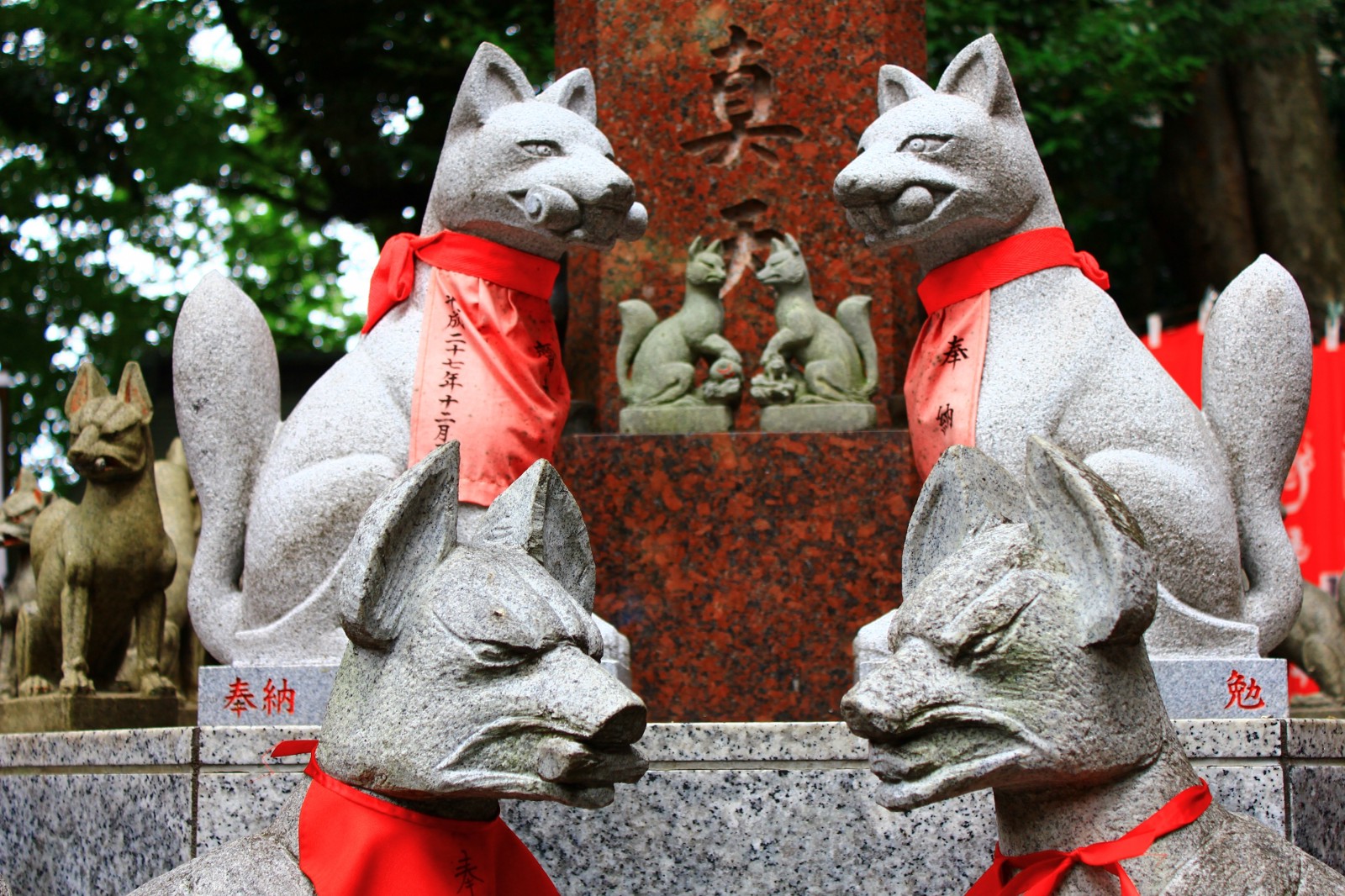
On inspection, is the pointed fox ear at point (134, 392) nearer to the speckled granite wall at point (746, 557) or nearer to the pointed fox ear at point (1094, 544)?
the speckled granite wall at point (746, 557)

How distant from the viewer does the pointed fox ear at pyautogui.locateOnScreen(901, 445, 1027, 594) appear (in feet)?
8.94

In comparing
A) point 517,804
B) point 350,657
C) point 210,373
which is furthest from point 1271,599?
point 210,373

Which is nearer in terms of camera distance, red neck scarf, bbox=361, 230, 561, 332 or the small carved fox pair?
red neck scarf, bbox=361, 230, 561, 332

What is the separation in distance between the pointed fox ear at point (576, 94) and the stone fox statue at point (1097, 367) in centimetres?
90

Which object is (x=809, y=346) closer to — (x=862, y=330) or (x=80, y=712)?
(x=862, y=330)

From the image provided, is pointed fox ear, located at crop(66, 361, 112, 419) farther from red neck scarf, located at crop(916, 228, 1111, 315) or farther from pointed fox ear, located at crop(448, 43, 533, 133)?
red neck scarf, located at crop(916, 228, 1111, 315)

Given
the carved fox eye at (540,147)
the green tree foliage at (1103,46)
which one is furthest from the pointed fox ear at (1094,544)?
the green tree foliage at (1103,46)

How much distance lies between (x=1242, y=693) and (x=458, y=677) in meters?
2.28

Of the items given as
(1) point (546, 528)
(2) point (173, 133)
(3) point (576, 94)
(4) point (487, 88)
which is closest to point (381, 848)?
(1) point (546, 528)

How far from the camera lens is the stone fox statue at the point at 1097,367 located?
404 centimetres

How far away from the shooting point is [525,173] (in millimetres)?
4410

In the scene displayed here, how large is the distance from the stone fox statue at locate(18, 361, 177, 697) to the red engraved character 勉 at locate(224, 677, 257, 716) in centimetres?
103

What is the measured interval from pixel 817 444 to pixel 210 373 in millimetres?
1867

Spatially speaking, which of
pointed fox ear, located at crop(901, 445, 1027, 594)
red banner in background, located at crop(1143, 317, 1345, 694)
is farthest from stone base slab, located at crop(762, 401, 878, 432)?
red banner in background, located at crop(1143, 317, 1345, 694)
